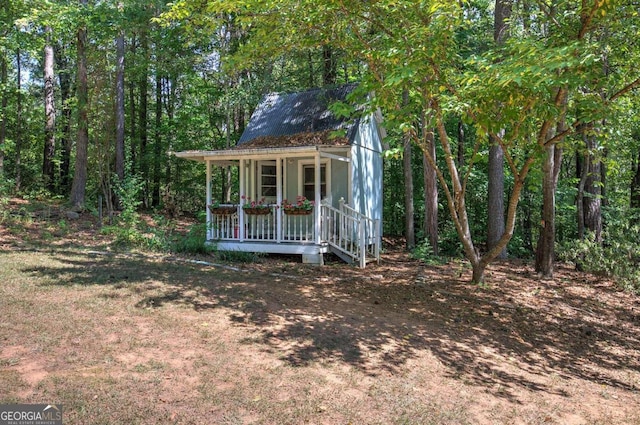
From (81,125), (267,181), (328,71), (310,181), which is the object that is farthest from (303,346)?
(328,71)

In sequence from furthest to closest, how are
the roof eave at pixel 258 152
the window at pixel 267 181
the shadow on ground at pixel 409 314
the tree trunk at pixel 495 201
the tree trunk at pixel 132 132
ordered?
the tree trunk at pixel 132 132, the window at pixel 267 181, the tree trunk at pixel 495 201, the roof eave at pixel 258 152, the shadow on ground at pixel 409 314

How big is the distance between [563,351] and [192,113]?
17363 millimetres

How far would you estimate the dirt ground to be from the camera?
124 inches

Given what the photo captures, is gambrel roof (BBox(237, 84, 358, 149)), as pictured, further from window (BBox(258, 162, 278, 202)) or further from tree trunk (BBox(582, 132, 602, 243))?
tree trunk (BBox(582, 132, 602, 243))

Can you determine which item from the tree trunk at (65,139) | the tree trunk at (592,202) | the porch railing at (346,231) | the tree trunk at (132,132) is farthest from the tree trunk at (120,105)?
the tree trunk at (592,202)

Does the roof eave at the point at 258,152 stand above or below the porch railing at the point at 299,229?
above

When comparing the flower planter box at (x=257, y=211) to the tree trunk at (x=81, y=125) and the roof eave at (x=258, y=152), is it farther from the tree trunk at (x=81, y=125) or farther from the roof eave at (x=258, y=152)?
the tree trunk at (x=81, y=125)

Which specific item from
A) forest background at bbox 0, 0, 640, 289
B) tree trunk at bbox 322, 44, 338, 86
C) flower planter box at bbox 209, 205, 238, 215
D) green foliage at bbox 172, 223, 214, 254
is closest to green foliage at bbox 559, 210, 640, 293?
forest background at bbox 0, 0, 640, 289

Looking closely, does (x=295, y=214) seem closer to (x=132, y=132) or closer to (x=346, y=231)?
(x=346, y=231)

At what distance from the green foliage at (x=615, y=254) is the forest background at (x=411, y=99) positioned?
4cm

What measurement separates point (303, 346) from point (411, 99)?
4.32 metres

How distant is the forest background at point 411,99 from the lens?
5637mm

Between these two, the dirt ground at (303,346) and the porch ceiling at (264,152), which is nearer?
the dirt ground at (303,346)

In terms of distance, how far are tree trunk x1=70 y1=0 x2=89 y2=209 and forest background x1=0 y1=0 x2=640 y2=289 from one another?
0.05 m
